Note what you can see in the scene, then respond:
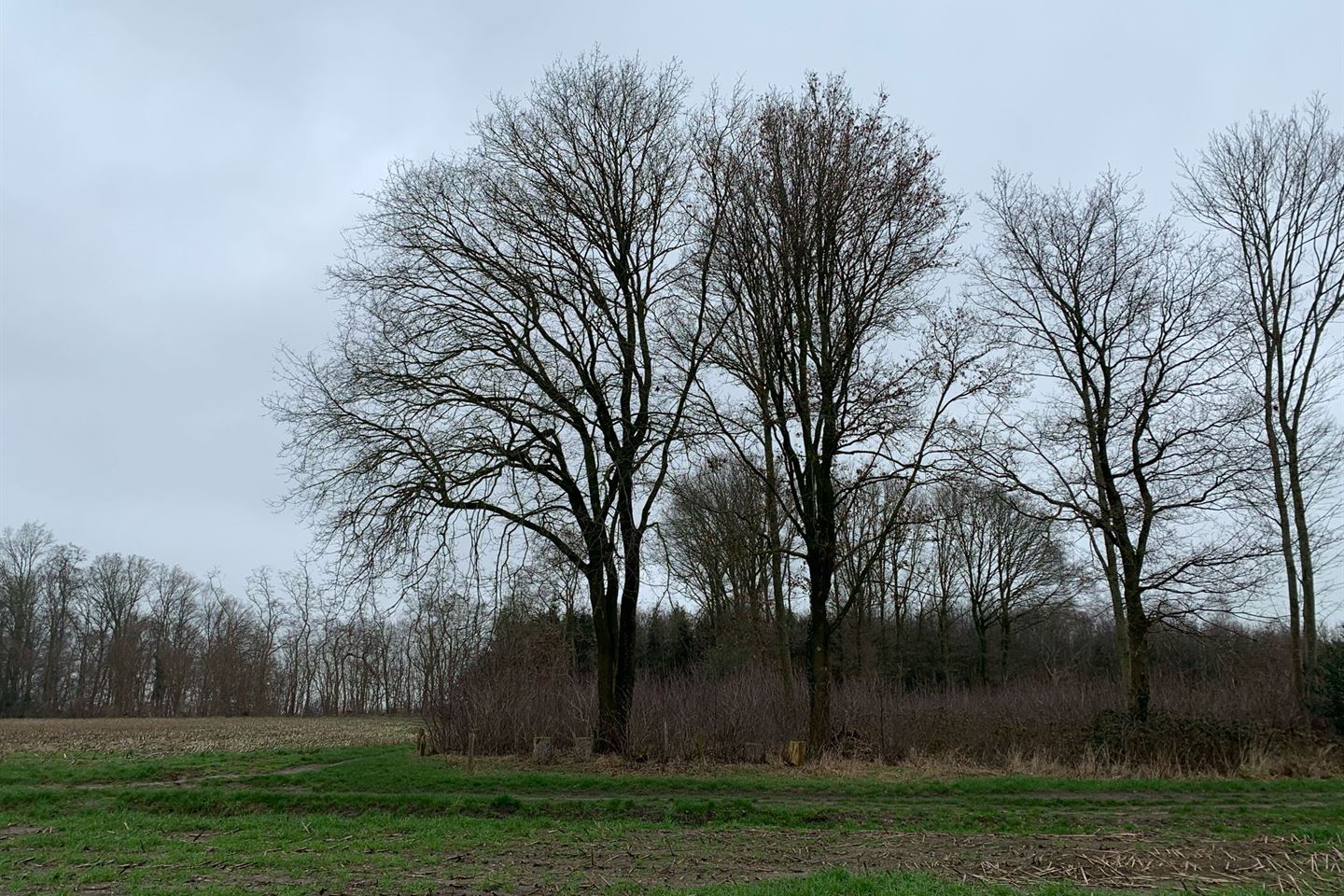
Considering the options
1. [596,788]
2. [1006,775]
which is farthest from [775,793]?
[1006,775]

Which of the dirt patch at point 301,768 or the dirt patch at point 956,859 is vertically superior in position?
the dirt patch at point 956,859

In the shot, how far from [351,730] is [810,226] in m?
27.5

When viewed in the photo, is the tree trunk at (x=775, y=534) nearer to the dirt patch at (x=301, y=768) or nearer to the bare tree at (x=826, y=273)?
the bare tree at (x=826, y=273)

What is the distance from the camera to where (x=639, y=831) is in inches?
445

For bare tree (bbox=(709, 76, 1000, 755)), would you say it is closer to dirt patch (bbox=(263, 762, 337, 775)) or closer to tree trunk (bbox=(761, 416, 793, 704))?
tree trunk (bbox=(761, 416, 793, 704))

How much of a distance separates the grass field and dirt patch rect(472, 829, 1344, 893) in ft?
0.15

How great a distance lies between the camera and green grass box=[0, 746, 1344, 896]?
8.20m

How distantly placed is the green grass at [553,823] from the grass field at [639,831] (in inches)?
1.9

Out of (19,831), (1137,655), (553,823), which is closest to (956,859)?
(553,823)

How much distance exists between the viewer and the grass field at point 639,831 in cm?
791

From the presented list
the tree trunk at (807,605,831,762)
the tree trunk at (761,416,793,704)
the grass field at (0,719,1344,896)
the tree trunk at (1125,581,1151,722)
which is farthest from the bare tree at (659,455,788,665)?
the tree trunk at (1125,581,1151,722)

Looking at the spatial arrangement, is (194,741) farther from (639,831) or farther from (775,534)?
(639,831)

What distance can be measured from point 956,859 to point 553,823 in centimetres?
559

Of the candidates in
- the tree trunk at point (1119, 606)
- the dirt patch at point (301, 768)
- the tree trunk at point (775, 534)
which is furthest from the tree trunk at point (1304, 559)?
the dirt patch at point (301, 768)
